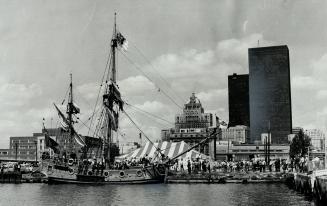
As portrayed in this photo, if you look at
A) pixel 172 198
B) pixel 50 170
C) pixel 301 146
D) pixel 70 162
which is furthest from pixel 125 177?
pixel 301 146

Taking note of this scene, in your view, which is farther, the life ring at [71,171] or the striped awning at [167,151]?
the striped awning at [167,151]

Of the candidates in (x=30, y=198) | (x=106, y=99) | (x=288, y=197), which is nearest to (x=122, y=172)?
(x=106, y=99)

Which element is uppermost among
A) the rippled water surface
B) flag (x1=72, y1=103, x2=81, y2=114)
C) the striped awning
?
flag (x1=72, y1=103, x2=81, y2=114)

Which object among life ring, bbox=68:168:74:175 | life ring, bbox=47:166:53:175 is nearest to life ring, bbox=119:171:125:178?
life ring, bbox=68:168:74:175

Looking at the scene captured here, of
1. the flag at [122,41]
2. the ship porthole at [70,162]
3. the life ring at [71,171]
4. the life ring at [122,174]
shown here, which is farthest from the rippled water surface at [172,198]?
the flag at [122,41]

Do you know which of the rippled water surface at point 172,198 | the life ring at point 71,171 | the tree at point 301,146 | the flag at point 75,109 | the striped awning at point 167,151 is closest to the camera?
the rippled water surface at point 172,198

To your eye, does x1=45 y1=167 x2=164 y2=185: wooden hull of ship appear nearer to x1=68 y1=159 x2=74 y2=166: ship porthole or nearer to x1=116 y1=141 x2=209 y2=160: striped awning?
x1=68 y1=159 x2=74 y2=166: ship porthole

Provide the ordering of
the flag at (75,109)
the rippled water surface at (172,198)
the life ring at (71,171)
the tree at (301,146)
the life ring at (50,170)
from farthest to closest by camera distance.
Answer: the tree at (301,146), the flag at (75,109), the life ring at (50,170), the life ring at (71,171), the rippled water surface at (172,198)

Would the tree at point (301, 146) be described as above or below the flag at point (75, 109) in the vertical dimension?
below

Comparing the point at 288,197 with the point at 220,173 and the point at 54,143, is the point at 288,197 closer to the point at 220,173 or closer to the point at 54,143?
the point at 220,173

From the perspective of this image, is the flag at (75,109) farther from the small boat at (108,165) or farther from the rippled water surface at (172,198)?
the rippled water surface at (172,198)

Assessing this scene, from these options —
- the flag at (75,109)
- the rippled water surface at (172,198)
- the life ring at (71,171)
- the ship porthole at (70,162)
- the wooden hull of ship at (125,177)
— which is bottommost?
the rippled water surface at (172,198)

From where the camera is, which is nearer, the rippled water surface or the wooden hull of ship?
the rippled water surface

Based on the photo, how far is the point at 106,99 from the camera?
260 feet
